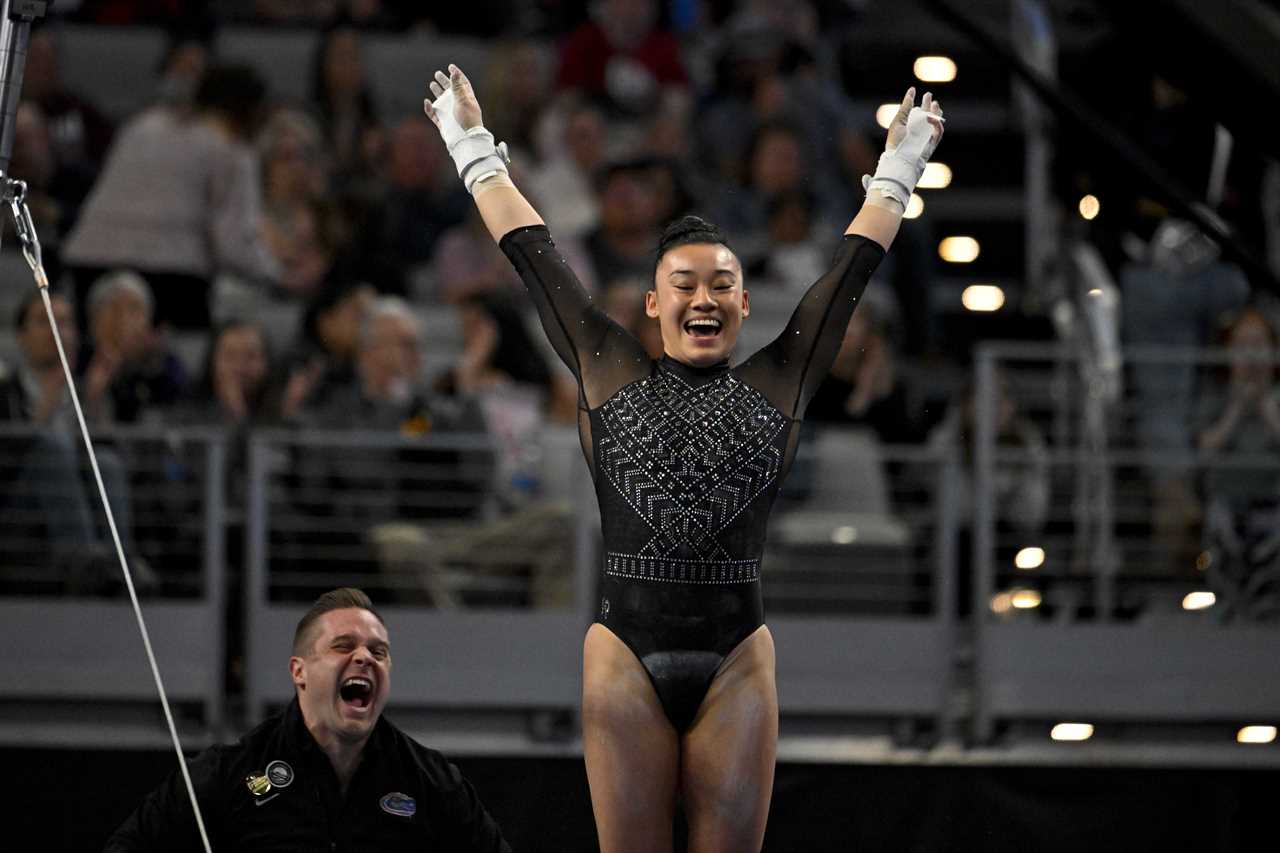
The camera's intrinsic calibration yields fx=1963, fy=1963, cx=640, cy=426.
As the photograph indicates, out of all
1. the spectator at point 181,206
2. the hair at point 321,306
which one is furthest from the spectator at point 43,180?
the hair at point 321,306

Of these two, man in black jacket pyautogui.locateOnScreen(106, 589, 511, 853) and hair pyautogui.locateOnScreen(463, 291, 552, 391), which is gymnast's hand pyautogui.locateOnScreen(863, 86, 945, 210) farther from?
hair pyautogui.locateOnScreen(463, 291, 552, 391)

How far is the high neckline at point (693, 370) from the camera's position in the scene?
3.40m

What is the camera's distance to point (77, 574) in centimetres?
635

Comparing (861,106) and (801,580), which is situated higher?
(861,106)

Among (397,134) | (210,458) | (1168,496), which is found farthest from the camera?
(397,134)

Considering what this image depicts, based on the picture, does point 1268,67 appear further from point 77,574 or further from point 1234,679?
point 77,574

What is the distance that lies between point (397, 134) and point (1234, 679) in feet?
13.6

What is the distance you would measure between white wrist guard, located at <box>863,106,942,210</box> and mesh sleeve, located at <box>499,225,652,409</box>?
1.77 feet

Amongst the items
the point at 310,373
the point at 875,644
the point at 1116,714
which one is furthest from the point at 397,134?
the point at 1116,714

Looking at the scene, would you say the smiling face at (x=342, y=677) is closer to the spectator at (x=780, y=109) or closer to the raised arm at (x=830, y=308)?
the raised arm at (x=830, y=308)

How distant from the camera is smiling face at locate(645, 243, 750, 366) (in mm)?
3379

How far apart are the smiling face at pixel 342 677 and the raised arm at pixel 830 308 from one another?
3.60 ft

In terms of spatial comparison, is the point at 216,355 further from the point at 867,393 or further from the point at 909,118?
the point at 909,118

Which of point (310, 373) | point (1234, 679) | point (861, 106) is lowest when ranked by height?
point (1234, 679)
